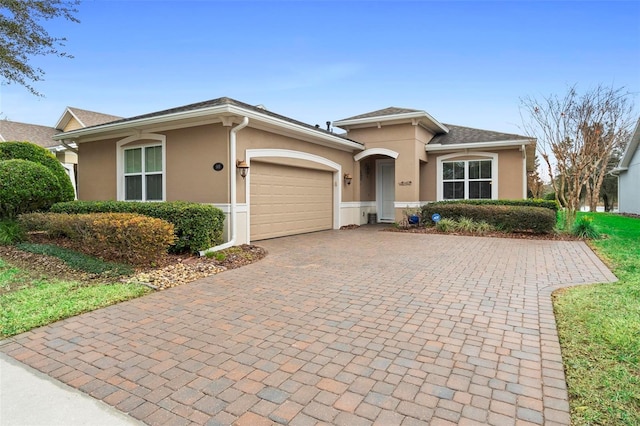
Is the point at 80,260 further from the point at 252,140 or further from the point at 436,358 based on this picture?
the point at 436,358

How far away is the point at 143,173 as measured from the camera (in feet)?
35.8

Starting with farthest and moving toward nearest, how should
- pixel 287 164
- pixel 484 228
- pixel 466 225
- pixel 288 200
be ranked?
pixel 466 225, pixel 484 228, pixel 288 200, pixel 287 164

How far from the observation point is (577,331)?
12.4 feet

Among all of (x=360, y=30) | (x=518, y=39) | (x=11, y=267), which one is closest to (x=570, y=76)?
(x=518, y=39)

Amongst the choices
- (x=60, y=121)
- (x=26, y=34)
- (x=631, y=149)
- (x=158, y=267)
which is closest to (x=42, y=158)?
(x=26, y=34)

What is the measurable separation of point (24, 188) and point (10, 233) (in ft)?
3.92

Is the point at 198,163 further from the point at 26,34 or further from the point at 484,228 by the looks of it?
the point at 484,228

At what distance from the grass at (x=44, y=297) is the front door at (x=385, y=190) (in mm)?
12237

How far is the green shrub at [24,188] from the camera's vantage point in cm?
894

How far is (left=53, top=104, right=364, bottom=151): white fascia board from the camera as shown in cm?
861

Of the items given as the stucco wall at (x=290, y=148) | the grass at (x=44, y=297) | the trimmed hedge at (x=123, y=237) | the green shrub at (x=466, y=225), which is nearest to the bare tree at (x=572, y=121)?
the green shrub at (x=466, y=225)

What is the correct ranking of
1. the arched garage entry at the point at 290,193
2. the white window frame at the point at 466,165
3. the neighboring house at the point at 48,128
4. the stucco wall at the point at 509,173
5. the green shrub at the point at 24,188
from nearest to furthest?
the green shrub at the point at 24,188 < the arched garage entry at the point at 290,193 < the stucco wall at the point at 509,173 < the white window frame at the point at 466,165 < the neighboring house at the point at 48,128

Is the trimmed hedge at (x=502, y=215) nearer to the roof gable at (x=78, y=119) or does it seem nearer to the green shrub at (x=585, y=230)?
the green shrub at (x=585, y=230)

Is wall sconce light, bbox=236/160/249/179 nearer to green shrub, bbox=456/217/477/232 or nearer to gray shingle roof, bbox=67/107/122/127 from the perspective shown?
green shrub, bbox=456/217/477/232
